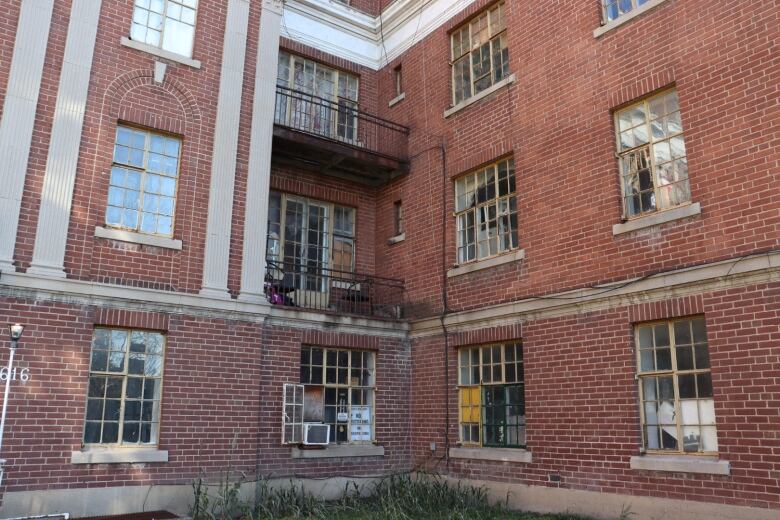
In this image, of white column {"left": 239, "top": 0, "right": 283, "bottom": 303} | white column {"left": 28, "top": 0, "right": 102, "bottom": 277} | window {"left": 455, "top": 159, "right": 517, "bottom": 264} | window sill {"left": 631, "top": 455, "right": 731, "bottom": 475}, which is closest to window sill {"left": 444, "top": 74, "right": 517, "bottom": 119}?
window {"left": 455, "top": 159, "right": 517, "bottom": 264}

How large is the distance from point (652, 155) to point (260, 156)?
736 centimetres

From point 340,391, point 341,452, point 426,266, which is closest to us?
point 341,452

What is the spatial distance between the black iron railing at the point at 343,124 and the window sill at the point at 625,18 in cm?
547

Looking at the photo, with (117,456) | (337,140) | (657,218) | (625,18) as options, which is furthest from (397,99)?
(117,456)

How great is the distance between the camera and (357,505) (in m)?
11.6

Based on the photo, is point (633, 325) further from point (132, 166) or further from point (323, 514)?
point (132, 166)

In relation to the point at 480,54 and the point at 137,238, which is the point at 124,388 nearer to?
the point at 137,238

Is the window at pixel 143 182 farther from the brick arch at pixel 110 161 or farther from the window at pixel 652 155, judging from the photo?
the window at pixel 652 155

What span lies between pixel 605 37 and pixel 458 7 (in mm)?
4522

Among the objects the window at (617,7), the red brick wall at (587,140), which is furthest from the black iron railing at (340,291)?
the window at (617,7)

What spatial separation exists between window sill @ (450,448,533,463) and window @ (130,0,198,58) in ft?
30.9

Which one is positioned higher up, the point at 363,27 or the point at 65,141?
the point at 363,27

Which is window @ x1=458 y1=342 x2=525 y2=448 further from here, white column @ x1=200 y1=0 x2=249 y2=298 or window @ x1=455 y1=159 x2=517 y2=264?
white column @ x1=200 y1=0 x2=249 y2=298

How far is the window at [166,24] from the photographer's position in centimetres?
1230
